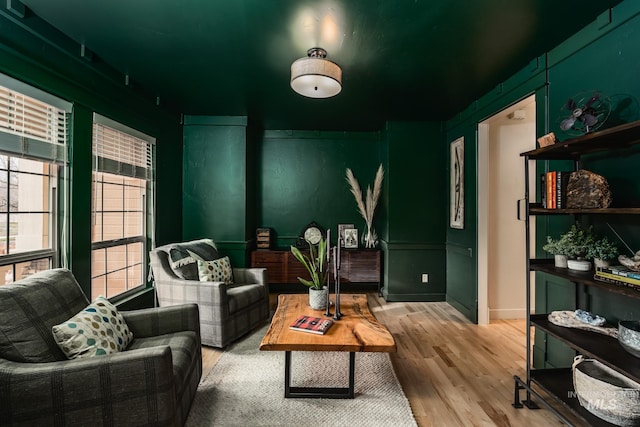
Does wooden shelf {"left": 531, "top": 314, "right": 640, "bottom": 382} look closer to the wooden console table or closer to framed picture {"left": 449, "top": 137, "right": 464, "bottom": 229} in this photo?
framed picture {"left": 449, "top": 137, "right": 464, "bottom": 229}

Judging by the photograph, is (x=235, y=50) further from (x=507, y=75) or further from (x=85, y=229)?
(x=507, y=75)

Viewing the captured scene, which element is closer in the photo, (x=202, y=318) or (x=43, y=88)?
(x=43, y=88)

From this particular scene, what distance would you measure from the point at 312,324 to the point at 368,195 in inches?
108

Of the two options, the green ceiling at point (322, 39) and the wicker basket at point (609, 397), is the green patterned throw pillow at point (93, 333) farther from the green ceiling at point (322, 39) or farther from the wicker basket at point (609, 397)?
the wicker basket at point (609, 397)

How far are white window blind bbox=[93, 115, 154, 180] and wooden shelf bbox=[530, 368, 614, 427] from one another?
364 centimetres

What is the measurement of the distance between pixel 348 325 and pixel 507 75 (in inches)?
102

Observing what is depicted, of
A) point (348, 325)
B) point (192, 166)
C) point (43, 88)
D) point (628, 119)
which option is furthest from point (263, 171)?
point (628, 119)

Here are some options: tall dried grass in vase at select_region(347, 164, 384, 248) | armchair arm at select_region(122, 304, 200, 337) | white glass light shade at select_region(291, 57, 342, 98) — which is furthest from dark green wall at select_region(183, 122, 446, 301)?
armchair arm at select_region(122, 304, 200, 337)

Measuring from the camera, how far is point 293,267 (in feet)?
14.4

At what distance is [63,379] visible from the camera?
129cm

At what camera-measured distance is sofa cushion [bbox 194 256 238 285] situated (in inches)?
120

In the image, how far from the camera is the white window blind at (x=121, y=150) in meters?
2.68

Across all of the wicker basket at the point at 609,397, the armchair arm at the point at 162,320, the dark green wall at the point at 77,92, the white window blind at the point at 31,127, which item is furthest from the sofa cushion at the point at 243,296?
the wicker basket at the point at 609,397

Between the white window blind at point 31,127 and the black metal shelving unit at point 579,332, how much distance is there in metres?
3.24
